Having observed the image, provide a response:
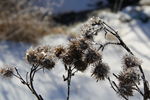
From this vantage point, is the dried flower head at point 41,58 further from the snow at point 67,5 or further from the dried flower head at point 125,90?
the snow at point 67,5

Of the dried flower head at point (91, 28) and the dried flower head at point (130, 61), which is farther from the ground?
the dried flower head at point (91, 28)

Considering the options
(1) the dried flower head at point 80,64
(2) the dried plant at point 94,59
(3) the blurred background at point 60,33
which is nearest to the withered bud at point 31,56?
(2) the dried plant at point 94,59

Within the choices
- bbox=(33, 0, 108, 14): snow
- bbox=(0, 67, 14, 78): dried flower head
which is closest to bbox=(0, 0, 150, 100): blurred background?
bbox=(33, 0, 108, 14): snow

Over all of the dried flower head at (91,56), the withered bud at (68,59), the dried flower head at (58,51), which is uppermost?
the dried flower head at (58,51)

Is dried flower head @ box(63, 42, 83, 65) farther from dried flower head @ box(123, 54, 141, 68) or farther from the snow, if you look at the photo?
the snow

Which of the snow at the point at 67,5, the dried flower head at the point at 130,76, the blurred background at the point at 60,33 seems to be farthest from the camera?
the snow at the point at 67,5

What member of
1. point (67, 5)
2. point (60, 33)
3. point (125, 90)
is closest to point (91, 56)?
point (125, 90)
